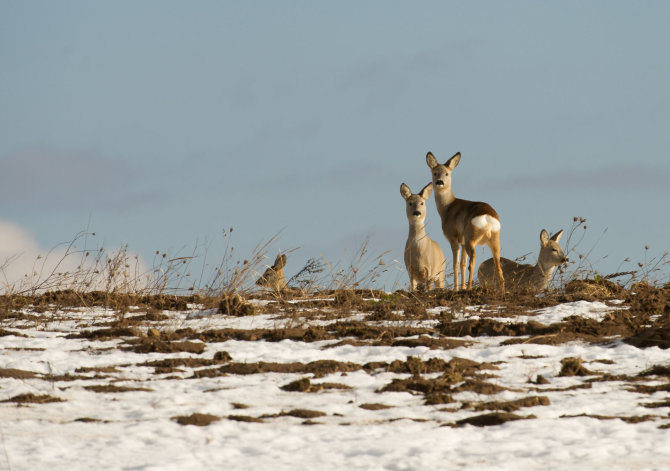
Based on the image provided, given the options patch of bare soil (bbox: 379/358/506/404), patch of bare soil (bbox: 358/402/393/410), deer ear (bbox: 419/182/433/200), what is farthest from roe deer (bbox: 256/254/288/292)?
patch of bare soil (bbox: 358/402/393/410)

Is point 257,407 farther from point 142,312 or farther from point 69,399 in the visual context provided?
point 142,312

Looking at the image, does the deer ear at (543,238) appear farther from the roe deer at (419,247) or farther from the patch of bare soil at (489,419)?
the patch of bare soil at (489,419)

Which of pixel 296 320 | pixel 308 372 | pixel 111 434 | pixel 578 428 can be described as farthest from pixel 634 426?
pixel 296 320

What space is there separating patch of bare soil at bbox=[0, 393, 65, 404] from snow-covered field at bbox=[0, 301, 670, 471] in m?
0.01

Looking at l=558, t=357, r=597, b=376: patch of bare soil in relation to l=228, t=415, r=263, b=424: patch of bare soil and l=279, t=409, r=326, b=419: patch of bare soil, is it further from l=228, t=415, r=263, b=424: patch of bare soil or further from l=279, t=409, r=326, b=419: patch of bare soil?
l=228, t=415, r=263, b=424: patch of bare soil

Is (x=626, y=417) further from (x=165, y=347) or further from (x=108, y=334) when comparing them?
(x=108, y=334)

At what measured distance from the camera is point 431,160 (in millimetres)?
16469

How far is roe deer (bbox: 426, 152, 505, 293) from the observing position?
1430 centimetres

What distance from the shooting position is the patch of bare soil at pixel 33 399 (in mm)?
5926

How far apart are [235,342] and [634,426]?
3864 mm

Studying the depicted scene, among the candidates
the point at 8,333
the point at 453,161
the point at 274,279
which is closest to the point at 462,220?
the point at 453,161

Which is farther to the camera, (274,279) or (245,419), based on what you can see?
(274,279)

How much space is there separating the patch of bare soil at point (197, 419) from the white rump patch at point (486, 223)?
31.0 ft

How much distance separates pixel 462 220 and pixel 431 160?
2024 millimetres
